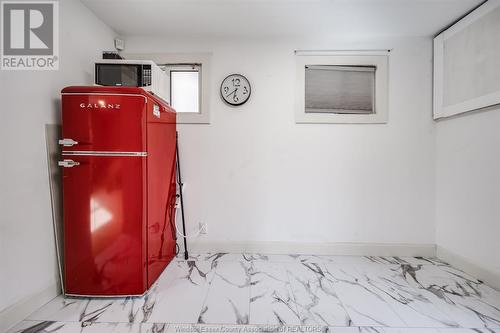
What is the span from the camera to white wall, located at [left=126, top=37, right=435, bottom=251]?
253cm

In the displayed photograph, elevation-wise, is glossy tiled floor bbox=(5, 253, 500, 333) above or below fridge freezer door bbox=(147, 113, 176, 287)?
below

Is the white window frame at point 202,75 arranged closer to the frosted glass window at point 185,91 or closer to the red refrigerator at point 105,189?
the frosted glass window at point 185,91

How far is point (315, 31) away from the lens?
94.6 inches

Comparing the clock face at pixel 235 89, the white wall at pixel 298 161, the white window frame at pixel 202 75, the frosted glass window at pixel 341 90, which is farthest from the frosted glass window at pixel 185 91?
the frosted glass window at pixel 341 90

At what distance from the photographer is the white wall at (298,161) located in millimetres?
2527

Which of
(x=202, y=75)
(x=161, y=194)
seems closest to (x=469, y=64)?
(x=202, y=75)

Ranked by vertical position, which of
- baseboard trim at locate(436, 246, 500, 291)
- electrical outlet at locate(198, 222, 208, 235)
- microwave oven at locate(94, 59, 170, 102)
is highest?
microwave oven at locate(94, 59, 170, 102)

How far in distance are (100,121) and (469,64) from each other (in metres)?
3.27

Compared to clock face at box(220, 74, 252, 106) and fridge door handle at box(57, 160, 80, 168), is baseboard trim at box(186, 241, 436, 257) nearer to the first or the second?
fridge door handle at box(57, 160, 80, 168)

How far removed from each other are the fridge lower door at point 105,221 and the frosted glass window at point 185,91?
1181mm

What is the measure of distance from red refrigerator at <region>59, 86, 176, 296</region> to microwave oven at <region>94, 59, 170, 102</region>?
1.03 feet

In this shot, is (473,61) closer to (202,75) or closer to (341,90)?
(341,90)

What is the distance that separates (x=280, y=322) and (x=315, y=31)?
272 cm

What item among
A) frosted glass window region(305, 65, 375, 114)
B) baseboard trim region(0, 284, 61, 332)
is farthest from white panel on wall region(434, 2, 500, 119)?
baseboard trim region(0, 284, 61, 332)
